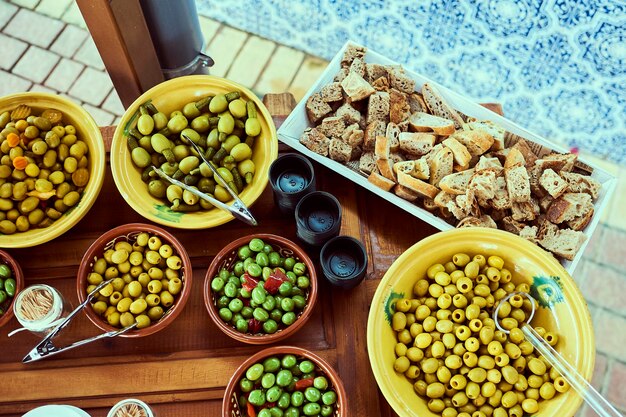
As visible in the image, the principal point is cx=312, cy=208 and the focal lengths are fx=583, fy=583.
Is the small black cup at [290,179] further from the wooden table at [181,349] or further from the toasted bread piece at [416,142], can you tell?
the toasted bread piece at [416,142]

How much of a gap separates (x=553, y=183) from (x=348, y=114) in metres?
0.49

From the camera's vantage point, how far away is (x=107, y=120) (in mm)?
2297

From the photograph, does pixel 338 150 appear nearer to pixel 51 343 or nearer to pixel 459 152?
pixel 459 152

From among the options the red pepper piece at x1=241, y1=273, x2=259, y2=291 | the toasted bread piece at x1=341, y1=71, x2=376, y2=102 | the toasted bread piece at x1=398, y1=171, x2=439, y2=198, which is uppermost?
the toasted bread piece at x1=341, y1=71, x2=376, y2=102

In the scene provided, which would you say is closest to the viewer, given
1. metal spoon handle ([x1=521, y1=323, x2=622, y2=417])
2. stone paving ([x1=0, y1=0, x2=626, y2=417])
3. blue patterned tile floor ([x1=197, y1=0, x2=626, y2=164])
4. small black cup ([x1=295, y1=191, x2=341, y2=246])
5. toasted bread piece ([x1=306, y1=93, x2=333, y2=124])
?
metal spoon handle ([x1=521, y1=323, x2=622, y2=417])

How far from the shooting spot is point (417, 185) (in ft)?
4.23

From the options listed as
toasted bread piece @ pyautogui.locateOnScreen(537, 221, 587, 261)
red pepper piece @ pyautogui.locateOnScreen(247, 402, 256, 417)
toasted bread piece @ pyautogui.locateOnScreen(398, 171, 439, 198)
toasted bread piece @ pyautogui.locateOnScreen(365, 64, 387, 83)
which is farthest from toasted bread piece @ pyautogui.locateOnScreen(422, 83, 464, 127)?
red pepper piece @ pyautogui.locateOnScreen(247, 402, 256, 417)

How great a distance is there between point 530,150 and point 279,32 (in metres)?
1.39

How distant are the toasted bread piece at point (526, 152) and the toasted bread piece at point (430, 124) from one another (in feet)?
0.53

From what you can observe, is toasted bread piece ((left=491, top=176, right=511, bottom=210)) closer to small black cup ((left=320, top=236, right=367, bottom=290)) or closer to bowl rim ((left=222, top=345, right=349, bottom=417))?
small black cup ((left=320, top=236, right=367, bottom=290))

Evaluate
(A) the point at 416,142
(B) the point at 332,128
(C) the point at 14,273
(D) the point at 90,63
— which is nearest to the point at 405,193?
(A) the point at 416,142

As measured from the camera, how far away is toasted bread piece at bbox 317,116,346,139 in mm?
1387

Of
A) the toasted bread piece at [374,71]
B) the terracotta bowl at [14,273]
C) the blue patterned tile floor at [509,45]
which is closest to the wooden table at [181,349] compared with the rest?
the terracotta bowl at [14,273]

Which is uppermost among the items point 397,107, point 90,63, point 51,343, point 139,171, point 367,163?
point 397,107
